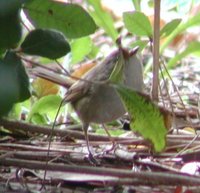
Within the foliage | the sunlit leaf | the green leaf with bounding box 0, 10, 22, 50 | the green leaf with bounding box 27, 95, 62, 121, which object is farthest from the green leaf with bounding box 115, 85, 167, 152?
the sunlit leaf

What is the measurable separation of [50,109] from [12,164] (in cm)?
69

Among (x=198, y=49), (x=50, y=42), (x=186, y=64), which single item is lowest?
(x=186, y=64)

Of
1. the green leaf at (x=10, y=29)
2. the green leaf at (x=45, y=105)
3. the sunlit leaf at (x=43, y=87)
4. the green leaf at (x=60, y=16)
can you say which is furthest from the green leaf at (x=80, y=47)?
the green leaf at (x=10, y=29)

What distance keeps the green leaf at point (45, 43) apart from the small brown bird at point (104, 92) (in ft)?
1.49

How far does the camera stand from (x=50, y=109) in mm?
2145

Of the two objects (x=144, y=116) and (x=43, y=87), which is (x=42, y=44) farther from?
(x=43, y=87)

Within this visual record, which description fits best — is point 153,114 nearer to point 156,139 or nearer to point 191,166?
point 156,139

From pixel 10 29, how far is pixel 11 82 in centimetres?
9

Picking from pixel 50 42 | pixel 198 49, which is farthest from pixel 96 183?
pixel 198 49

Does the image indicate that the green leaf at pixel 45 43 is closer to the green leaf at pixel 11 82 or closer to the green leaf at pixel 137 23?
the green leaf at pixel 11 82

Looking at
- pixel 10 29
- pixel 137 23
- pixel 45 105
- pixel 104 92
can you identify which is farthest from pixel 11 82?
pixel 45 105

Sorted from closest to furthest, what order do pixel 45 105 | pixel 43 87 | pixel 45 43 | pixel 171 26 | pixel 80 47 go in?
pixel 45 43 → pixel 171 26 → pixel 45 105 → pixel 43 87 → pixel 80 47

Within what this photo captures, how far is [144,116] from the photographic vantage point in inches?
52.9

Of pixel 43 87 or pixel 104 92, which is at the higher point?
pixel 104 92
